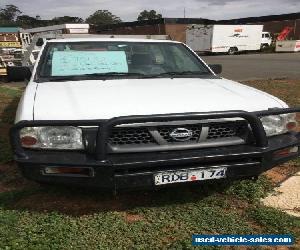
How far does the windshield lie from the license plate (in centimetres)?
154

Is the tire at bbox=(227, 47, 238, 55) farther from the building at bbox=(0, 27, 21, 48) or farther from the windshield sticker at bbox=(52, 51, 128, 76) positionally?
the windshield sticker at bbox=(52, 51, 128, 76)

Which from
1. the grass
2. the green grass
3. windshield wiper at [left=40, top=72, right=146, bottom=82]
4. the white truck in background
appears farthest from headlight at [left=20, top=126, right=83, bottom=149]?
the white truck in background

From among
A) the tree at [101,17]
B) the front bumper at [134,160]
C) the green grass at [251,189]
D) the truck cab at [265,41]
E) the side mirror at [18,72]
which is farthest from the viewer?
the tree at [101,17]

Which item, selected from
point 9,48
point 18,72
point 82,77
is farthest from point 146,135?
point 9,48

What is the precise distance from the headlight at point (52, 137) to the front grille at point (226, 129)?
1.04m

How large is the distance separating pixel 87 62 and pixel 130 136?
1625 mm

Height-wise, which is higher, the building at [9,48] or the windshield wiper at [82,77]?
the windshield wiper at [82,77]

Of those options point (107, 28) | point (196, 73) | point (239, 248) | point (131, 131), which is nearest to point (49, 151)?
point (131, 131)

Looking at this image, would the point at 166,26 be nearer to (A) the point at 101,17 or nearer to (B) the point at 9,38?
(B) the point at 9,38

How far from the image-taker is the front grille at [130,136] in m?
2.95

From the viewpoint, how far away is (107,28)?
52906mm

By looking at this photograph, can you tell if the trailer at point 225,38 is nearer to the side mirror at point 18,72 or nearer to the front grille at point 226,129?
the side mirror at point 18,72

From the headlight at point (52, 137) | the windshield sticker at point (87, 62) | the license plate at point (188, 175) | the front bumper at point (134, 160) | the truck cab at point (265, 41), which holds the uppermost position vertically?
the windshield sticker at point (87, 62)

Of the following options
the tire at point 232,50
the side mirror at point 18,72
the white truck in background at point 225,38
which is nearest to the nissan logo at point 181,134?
the side mirror at point 18,72
